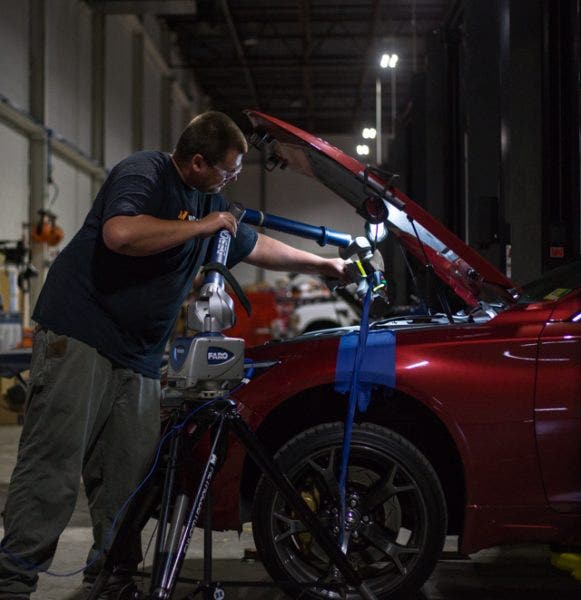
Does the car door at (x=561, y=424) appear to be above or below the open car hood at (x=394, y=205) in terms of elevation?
below

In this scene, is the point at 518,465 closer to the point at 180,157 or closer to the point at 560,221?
the point at 180,157

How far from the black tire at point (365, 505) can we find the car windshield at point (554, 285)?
869mm

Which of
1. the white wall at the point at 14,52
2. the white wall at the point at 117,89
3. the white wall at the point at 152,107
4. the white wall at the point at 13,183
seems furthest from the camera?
the white wall at the point at 152,107

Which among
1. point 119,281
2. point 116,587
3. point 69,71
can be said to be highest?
point 69,71

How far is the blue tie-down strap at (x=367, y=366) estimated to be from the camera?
3.29 m

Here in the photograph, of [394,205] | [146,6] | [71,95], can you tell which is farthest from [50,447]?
[146,6]

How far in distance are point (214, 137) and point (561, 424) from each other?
1.55 metres

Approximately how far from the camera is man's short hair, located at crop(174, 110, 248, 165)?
3121mm

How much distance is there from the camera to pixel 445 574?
13.5ft

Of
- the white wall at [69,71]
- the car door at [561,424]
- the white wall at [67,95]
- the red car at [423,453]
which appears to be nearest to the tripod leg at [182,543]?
the red car at [423,453]

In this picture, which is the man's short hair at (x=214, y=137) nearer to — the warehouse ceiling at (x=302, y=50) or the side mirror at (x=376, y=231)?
the side mirror at (x=376, y=231)

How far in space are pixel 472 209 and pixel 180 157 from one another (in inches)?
273

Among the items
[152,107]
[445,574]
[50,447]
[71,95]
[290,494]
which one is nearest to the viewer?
[290,494]

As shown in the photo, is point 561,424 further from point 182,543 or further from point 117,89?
point 117,89
